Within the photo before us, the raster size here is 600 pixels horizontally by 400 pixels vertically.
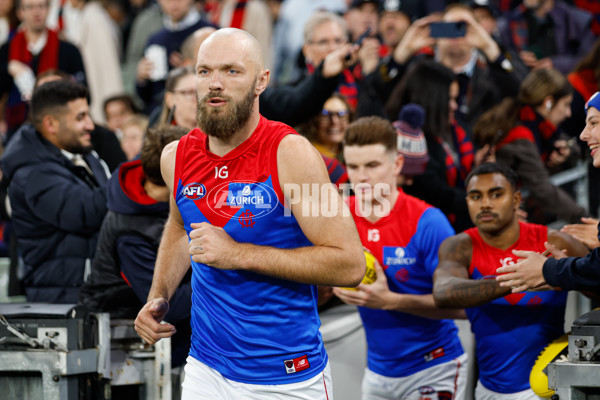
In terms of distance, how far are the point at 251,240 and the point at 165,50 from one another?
650 cm

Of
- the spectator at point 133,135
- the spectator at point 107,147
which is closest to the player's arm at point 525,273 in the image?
the spectator at point 107,147

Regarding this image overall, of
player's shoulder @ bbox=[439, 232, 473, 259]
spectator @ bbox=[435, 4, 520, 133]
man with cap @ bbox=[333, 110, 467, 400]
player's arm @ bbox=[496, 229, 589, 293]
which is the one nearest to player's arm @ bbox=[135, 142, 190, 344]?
man with cap @ bbox=[333, 110, 467, 400]

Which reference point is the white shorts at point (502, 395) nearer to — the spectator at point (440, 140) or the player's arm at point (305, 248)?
the spectator at point (440, 140)

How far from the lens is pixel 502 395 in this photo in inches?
206

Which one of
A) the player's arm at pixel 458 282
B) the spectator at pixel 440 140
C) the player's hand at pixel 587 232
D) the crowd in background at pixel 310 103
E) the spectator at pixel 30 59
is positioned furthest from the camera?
the spectator at pixel 30 59

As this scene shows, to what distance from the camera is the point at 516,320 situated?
17.1 ft

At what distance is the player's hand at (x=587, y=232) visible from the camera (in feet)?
16.6

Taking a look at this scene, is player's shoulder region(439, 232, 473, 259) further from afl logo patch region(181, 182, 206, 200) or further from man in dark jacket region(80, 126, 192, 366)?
afl logo patch region(181, 182, 206, 200)

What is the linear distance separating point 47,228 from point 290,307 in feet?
9.11

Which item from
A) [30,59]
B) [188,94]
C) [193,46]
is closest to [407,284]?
[188,94]

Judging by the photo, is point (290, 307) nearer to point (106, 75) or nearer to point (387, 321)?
point (387, 321)

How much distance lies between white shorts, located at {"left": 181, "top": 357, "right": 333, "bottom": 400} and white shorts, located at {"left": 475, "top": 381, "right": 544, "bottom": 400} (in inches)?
65.5

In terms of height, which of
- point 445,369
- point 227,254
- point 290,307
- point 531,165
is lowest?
point 445,369

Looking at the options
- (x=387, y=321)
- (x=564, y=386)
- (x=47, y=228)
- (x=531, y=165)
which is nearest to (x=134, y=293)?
(x=47, y=228)
